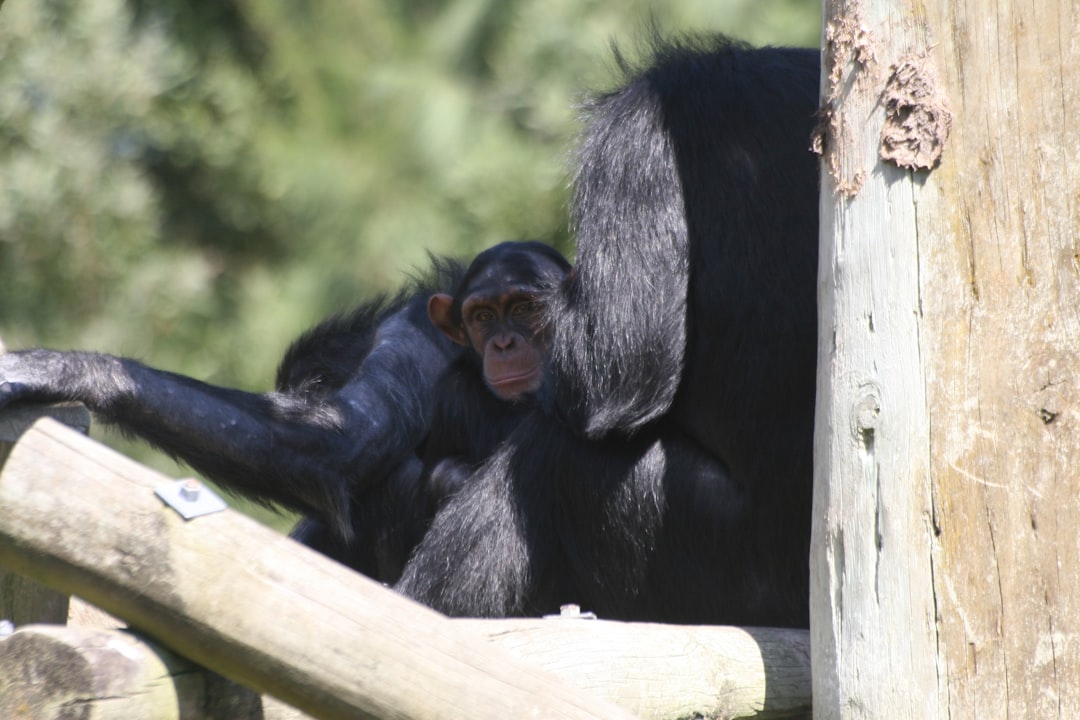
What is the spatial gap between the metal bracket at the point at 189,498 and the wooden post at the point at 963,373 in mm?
978

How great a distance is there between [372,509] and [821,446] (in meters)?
2.09

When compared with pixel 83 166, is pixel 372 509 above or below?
below

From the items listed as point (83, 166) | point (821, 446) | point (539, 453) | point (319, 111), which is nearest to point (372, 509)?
point (539, 453)

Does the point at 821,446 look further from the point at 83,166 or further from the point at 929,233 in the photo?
the point at 83,166

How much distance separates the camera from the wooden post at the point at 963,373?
2037mm

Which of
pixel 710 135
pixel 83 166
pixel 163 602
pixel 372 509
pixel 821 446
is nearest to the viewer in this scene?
pixel 163 602

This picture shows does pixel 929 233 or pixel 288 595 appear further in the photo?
pixel 929 233

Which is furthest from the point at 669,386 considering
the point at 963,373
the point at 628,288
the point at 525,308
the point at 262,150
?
Result: the point at 262,150

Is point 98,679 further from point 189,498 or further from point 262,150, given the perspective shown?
point 262,150

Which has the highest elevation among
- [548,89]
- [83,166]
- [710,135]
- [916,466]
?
[548,89]

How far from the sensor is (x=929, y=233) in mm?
2100

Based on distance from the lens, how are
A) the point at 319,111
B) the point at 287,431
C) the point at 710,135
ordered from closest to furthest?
the point at 710,135 → the point at 287,431 → the point at 319,111

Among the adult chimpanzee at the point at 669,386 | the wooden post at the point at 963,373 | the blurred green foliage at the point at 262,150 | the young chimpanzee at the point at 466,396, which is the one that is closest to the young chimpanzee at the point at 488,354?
the young chimpanzee at the point at 466,396

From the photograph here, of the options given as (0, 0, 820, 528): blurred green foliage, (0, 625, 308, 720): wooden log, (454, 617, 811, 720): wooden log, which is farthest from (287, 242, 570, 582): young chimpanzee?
(0, 0, 820, 528): blurred green foliage
